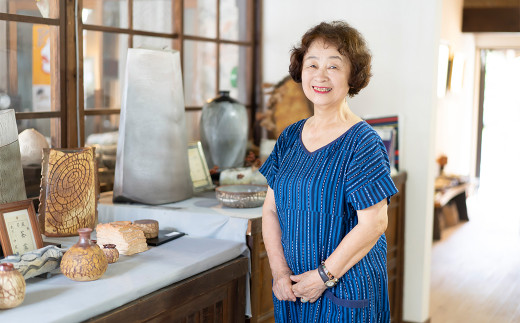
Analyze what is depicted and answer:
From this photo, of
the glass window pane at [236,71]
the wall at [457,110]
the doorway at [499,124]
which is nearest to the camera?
the glass window pane at [236,71]

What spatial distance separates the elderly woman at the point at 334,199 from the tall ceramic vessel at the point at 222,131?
121cm

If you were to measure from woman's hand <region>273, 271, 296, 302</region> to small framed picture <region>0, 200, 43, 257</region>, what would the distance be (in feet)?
2.34

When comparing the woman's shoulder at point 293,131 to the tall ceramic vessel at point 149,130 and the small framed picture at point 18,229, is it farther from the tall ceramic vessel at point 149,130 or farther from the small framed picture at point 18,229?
the small framed picture at point 18,229

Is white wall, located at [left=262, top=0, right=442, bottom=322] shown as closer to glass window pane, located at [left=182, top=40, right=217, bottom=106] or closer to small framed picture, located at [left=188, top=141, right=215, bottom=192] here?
glass window pane, located at [left=182, top=40, right=217, bottom=106]

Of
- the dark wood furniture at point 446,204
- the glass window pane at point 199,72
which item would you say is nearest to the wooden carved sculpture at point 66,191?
the glass window pane at point 199,72

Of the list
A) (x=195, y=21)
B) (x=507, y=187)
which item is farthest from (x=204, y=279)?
(x=507, y=187)

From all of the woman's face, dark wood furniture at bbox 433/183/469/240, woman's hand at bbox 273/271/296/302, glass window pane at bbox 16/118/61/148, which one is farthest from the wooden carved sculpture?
dark wood furniture at bbox 433/183/469/240

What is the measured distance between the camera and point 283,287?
6.41ft

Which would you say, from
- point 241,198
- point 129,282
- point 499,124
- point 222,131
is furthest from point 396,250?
point 499,124

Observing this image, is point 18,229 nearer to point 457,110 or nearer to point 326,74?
point 326,74

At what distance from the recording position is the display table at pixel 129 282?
5.07 ft

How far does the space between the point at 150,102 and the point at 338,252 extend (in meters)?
1.00

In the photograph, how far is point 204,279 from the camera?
204cm

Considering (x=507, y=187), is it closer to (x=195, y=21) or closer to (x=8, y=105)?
(x=195, y=21)
